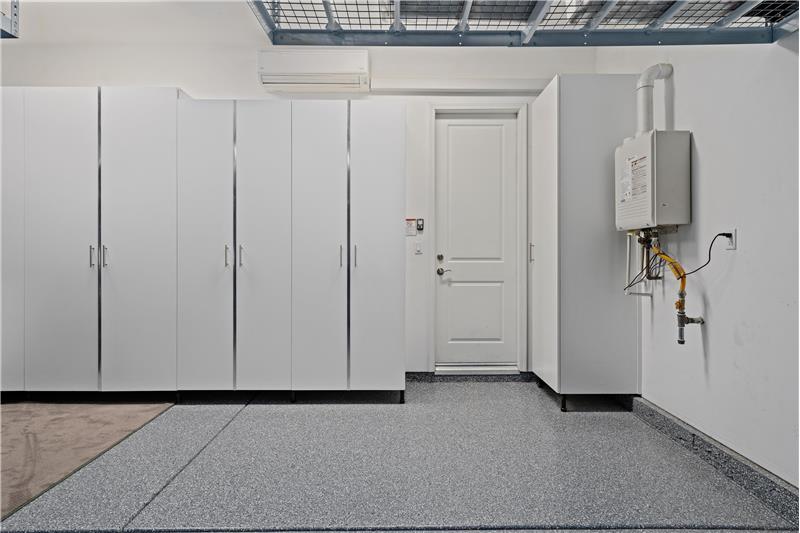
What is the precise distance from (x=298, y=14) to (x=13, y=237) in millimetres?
2774

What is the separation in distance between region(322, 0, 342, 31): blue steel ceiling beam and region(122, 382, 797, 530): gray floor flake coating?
1.97m

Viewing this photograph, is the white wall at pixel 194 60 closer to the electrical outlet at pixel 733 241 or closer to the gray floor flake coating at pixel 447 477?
the electrical outlet at pixel 733 241

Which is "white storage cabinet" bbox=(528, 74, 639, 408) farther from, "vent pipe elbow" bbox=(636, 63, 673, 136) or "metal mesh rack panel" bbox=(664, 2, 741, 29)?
"metal mesh rack panel" bbox=(664, 2, 741, 29)

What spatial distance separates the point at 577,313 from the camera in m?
3.05

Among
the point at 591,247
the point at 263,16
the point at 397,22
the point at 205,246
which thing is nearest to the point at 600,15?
the point at 397,22

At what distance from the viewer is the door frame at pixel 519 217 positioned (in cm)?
386

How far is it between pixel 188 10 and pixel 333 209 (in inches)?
73.1

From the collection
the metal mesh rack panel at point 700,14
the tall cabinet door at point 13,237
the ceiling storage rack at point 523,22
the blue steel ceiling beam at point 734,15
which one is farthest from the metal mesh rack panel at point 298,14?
the tall cabinet door at point 13,237

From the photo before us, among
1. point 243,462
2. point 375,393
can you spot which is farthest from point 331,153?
point 243,462

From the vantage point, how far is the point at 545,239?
11.1 ft

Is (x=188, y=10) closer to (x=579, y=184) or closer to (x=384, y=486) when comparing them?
(x=579, y=184)

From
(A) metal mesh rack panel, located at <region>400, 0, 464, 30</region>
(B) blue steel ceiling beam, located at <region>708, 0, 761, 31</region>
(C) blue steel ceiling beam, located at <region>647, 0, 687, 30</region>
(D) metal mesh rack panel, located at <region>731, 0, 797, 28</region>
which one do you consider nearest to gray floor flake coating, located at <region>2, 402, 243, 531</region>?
(A) metal mesh rack panel, located at <region>400, 0, 464, 30</region>

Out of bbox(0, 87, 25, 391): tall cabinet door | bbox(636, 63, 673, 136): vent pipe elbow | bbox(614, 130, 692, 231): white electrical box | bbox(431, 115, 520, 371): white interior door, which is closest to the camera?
bbox(614, 130, 692, 231): white electrical box

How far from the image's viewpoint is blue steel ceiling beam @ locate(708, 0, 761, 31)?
168cm
